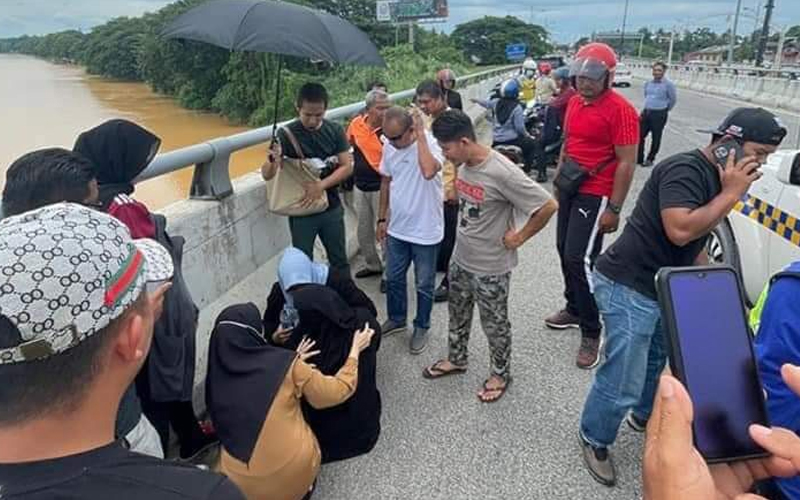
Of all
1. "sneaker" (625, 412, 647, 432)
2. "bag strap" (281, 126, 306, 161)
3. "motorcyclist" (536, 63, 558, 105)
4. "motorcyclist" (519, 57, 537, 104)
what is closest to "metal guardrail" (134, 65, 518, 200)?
"bag strap" (281, 126, 306, 161)

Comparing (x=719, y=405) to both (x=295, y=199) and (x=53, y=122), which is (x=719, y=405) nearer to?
(x=295, y=199)

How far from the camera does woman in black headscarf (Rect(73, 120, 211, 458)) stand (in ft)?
6.41

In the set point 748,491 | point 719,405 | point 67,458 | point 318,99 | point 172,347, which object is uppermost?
point 318,99

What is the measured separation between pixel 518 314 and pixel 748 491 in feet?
10.1

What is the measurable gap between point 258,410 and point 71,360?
1.42m

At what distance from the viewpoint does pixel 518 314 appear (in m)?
4.10

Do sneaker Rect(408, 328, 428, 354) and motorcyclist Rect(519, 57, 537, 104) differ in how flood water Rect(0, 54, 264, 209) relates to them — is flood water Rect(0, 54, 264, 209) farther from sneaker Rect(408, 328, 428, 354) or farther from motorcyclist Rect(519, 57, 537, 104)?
motorcyclist Rect(519, 57, 537, 104)

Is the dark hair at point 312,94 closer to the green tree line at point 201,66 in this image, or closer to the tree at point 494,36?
the green tree line at point 201,66

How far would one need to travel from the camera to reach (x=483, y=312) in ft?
9.93

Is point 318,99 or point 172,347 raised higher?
point 318,99

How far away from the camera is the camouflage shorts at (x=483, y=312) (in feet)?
9.75

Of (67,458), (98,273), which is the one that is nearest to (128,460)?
(67,458)

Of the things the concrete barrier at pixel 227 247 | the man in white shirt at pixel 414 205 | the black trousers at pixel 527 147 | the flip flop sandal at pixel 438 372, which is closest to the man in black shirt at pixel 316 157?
the concrete barrier at pixel 227 247

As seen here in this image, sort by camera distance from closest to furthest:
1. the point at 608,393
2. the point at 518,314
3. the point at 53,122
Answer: the point at 608,393 < the point at 518,314 < the point at 53,122
